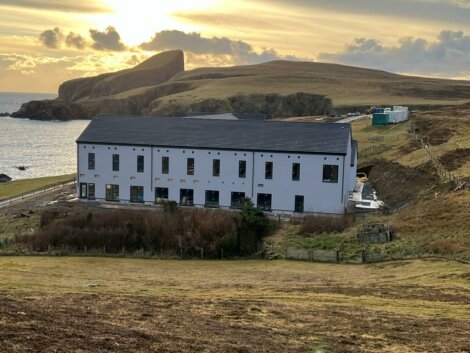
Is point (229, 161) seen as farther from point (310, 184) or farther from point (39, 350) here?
point (39, 350)

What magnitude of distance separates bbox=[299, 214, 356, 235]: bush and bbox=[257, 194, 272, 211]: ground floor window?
6.10 m

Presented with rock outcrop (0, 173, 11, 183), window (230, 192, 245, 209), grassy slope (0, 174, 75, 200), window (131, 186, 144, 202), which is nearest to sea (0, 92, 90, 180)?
rock outcrop (0, 173, 11, 183)

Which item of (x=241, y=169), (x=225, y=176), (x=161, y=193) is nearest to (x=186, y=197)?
(x=161, y=193)

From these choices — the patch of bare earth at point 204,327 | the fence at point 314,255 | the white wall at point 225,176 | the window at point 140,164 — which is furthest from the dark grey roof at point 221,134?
the patch of bare earth at point 204,327

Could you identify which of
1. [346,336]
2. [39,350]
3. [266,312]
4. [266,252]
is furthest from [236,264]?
[39,350]

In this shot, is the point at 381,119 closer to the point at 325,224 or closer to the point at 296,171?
the point at 296,171

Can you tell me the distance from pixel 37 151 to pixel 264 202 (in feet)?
288

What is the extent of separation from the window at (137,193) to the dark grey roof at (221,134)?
386cm

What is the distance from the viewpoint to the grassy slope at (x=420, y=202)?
31859 mm

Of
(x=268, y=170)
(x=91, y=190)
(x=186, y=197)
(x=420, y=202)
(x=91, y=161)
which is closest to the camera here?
(x=420, y=202)

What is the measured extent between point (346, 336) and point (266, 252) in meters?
19.0

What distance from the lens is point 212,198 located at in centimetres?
4872

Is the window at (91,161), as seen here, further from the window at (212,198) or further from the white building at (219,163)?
the window at (212,198)

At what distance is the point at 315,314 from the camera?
19000 millimetres
